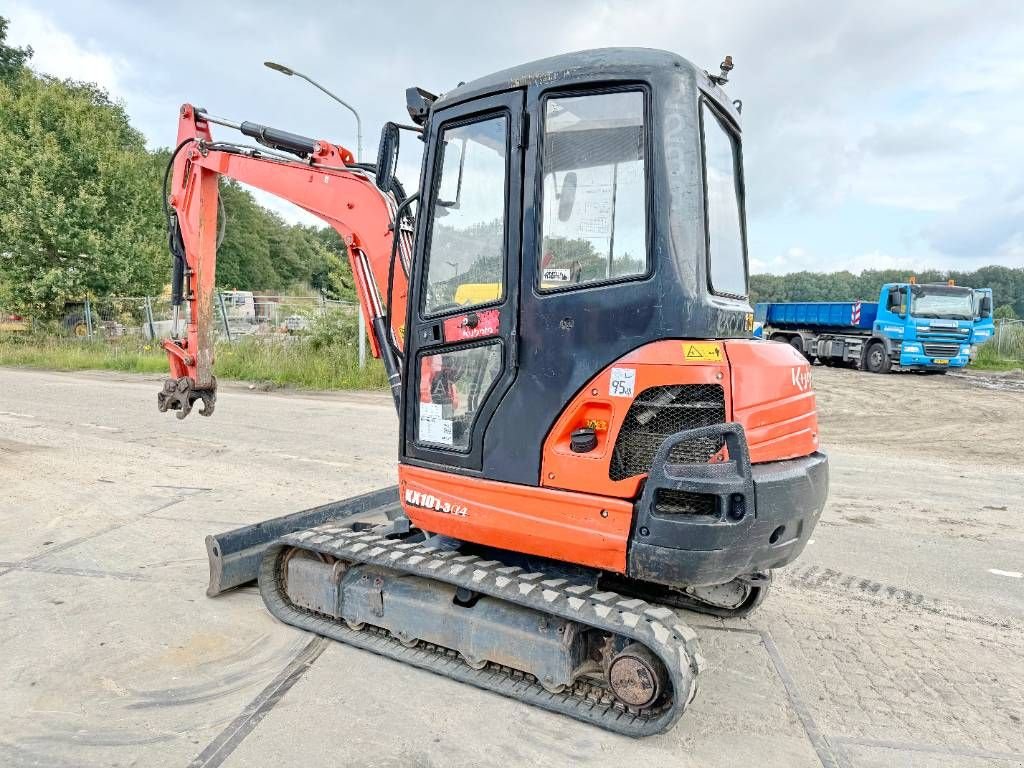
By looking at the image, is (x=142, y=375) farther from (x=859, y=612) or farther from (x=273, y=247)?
(x=273, y=247)

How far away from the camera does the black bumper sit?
9.43ft

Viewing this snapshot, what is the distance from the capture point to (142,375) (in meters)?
17.5

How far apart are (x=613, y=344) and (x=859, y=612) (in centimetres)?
246

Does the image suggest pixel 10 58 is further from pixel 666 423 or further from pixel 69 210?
pixel 666 423

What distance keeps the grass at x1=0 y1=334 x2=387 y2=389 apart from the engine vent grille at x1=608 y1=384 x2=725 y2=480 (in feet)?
39.8

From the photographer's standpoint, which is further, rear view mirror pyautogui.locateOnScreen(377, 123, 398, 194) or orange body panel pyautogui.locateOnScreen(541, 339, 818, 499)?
rear view mirror pyautogui.locateOnScreen(377, 123, 398, 194)

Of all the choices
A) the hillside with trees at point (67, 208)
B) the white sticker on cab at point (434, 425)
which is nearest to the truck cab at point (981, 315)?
the hillside with trees at point (67, 208)

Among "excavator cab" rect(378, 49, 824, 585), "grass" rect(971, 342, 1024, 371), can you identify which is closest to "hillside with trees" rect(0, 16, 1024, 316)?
"grass" rect(971, 342, 1024, 371)

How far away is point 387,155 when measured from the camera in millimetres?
3803

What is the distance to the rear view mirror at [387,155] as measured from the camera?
149 inches

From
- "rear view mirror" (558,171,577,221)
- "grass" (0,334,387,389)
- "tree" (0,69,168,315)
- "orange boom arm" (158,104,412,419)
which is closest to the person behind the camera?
"rear view mirror" (558,171,577,221)

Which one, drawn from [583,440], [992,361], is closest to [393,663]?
[583,440]

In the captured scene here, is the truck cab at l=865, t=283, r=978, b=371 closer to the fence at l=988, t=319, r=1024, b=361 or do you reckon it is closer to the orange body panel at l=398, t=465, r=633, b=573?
the fence at l=988, t=319, r=1024, b=361

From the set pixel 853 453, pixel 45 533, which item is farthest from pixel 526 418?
pixel 853 453
